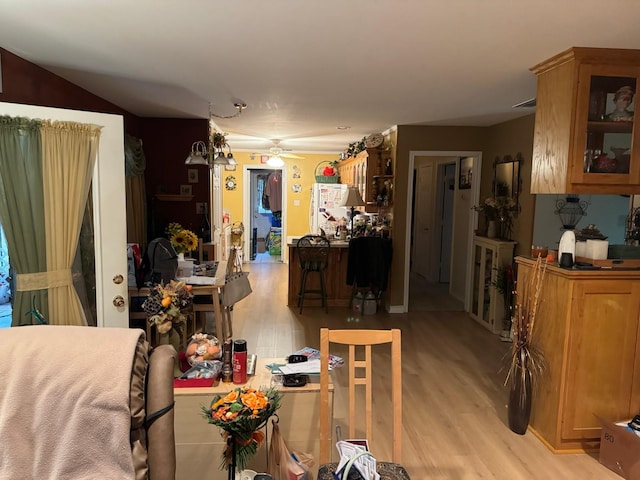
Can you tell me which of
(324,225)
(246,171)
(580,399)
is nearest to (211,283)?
(580,399)

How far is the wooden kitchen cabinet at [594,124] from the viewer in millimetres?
2453

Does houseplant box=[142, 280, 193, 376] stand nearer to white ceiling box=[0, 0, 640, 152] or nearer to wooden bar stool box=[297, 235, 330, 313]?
white ceiling box=[0, 0, 640, 152]

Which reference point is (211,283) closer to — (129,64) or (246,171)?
(129,64)

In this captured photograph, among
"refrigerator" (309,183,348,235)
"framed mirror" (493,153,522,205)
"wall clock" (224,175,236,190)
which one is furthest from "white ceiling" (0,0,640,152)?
"wall clock" (224,175,236,190)

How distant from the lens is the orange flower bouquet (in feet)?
4.75

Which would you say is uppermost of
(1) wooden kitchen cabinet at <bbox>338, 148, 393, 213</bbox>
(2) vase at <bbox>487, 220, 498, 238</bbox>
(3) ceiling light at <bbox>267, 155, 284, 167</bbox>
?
(3) ceiling light at <bbox>267, 155, 284, 167</bbox>

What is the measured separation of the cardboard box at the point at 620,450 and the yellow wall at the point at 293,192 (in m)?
6.99

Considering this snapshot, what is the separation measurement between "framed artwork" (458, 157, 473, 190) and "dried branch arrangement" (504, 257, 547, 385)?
3.19m

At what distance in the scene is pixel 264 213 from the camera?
31.4ft

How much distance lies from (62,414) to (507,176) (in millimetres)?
4635

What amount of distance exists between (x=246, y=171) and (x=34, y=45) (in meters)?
6.43

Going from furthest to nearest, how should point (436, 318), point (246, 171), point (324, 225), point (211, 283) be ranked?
1. point (246, 171)
2. point (324, 225)
3. point (436, 318)
4. point (211, 283)

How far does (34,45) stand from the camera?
8.27ft

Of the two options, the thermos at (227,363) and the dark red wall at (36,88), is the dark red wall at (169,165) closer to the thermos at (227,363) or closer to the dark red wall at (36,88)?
the dark red wall at (36,88)
